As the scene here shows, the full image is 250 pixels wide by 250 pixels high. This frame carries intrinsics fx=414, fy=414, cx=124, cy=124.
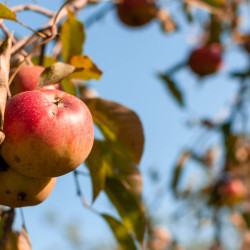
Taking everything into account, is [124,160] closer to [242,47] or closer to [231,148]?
[231,148]

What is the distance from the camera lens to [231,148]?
280cm

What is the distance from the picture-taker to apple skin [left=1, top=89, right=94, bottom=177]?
73 cm

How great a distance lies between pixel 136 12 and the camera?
2.83 metres

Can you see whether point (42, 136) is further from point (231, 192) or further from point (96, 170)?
point (231, 192)

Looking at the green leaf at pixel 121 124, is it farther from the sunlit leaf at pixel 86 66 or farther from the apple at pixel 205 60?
the apple at pixel 205 60

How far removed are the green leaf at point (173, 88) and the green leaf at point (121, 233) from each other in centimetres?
166

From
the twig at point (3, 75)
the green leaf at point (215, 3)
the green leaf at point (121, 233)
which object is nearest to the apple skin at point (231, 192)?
the green leaf at point (215, 3)

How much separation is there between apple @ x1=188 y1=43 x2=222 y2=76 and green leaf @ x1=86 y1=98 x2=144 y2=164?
7.58 feet

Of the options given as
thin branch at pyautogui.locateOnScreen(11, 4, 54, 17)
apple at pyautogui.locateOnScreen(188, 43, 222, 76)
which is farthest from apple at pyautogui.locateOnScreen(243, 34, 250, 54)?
thin branch at pyautogui.locateOnScreen(11, 4, 54, 17)

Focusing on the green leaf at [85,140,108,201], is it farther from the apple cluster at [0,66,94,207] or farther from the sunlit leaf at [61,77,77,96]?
the apple cluster at [0,66,94,207]

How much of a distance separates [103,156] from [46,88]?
39 centimetres

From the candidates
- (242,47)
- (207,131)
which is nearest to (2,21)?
(207,131)

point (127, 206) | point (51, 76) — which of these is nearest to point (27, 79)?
point (51, 76)

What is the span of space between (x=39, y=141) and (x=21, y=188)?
130mm
